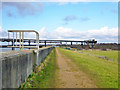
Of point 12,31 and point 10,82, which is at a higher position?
point 12,31

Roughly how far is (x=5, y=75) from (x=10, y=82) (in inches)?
28.6

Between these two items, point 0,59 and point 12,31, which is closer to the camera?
point 0,59

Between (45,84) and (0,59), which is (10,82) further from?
(45,84)

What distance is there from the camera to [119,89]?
28.7 ft

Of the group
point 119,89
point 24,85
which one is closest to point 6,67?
point 24,85

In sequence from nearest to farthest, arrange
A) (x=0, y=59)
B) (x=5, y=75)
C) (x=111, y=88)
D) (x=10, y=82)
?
(x=0, y=59) < (x=5, y=75) < (x=10, y=82) < (x=111, y=88)

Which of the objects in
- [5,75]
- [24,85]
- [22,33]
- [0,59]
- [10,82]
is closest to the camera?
[0,59]

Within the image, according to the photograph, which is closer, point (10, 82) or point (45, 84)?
point (10, 82)

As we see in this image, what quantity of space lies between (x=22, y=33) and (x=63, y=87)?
586 centimetres

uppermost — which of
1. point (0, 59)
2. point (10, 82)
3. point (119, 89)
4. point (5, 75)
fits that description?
point (0, 59)

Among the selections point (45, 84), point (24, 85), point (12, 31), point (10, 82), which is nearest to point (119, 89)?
point (45, 84)

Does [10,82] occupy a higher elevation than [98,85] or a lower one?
higher

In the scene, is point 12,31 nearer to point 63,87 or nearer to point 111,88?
point 63,87

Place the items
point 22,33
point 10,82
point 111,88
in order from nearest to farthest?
point 10,82 → point 111,88 → point 22,33
